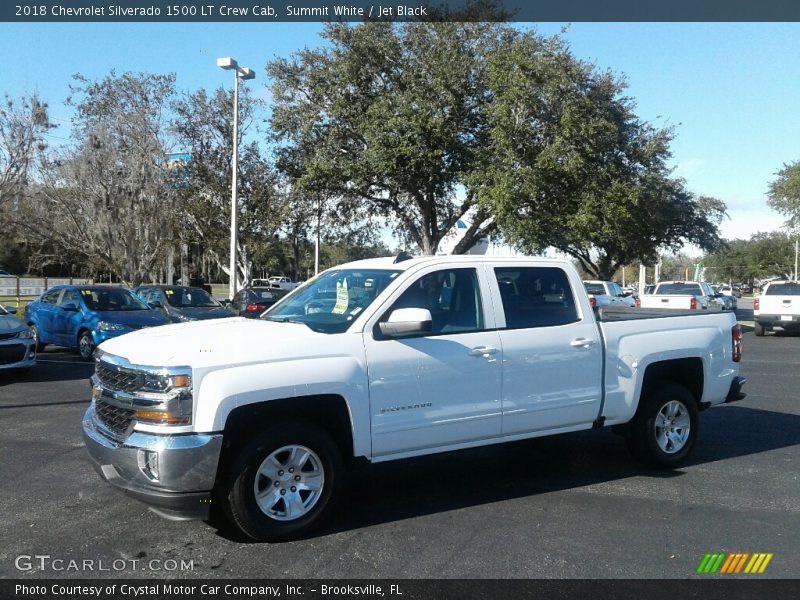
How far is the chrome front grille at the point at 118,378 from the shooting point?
484cm

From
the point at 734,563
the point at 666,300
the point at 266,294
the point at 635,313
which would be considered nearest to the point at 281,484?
the point at 734,563

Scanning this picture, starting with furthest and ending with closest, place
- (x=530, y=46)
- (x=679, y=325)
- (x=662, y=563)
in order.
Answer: (x=530, y=46) → (x=679, y=325) → (x=662, y=563)

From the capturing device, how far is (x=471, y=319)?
5.87 metres

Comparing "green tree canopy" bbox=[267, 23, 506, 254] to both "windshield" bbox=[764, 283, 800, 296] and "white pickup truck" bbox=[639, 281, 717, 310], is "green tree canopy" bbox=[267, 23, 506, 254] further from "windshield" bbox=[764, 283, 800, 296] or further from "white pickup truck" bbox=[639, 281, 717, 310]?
"windshield" bbox=[764, 283, 800, 296]

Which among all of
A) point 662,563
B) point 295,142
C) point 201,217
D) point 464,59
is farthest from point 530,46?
point 662,563

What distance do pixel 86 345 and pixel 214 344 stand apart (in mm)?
10963

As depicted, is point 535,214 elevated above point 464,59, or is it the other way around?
point 464,59

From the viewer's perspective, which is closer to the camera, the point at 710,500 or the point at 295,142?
the point at 710,500

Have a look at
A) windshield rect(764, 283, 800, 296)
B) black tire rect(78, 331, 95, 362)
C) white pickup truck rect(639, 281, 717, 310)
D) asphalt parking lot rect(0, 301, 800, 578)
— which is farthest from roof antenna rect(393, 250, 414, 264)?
windshield rect(764, 283, 800, 296)

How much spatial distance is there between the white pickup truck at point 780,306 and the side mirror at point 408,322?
2067cm

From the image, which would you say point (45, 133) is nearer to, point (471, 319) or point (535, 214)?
point (535, 214)

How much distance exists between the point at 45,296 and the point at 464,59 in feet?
50.1

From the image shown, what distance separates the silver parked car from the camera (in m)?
11.9

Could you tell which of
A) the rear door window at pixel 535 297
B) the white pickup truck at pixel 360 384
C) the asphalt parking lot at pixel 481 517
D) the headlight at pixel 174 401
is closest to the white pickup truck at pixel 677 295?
the asphalt parking lot at pixel 481 517
